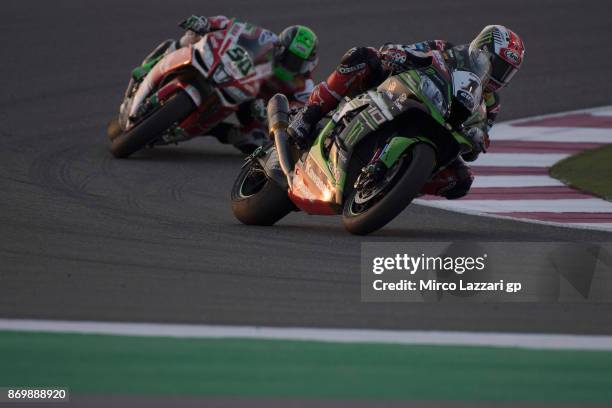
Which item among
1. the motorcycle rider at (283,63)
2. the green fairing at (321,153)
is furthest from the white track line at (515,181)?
the green fairing at (321,153)

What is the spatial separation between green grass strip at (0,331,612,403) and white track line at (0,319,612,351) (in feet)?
0.25

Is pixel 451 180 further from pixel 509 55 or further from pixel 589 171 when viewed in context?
pixel 589 171

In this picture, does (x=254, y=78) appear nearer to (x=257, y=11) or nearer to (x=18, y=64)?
(x=18, y=64)

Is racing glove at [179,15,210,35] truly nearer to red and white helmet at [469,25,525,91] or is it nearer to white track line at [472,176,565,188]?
white track line at [472,176,565,188]

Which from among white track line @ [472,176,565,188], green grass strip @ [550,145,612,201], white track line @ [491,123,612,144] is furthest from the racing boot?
white track line @ [491,123,612,144]

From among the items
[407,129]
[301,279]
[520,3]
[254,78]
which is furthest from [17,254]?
[520,3]

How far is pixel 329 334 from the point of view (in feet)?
19.3

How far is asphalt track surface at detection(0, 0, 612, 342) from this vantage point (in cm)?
639

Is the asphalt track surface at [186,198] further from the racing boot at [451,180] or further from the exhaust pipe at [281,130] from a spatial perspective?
the exhaust pipe at [281,130]

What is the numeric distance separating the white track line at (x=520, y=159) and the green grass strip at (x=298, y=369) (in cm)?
595

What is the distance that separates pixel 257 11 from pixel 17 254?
1000 centimetres

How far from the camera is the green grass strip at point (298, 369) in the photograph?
5.05 meters

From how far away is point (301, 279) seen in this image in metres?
6.94

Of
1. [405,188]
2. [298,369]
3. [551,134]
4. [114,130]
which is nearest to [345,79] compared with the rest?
[405,188]
